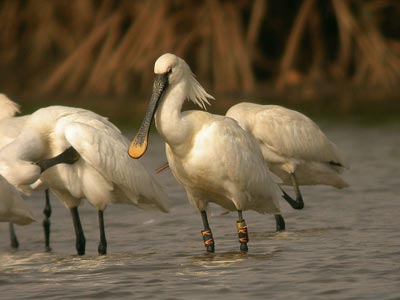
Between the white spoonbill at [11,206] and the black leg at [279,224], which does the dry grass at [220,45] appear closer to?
the black leg at [279,224]

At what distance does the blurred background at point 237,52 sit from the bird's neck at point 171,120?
12.7 metres

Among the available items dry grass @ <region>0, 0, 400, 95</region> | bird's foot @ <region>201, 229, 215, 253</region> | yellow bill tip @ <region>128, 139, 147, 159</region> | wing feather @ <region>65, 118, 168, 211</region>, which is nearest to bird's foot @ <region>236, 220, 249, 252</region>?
bird's foot @ <region>201, 229, 215, 253</region>

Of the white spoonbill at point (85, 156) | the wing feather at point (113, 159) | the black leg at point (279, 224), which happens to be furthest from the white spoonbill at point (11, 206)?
the black leg at point (279, 224)

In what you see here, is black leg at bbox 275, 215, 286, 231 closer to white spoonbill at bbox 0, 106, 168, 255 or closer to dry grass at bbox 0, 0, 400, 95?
white spoonbill at bbox 0, 106, 168, 255

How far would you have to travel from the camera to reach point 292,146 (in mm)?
10445

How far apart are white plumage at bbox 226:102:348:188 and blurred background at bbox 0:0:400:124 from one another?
1005cm

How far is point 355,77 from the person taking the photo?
22.7 meters

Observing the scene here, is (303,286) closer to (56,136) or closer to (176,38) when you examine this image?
(56,136)

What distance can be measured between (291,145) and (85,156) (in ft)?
7.51

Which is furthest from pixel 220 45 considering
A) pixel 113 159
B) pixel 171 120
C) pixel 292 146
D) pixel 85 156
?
pixel 171 120

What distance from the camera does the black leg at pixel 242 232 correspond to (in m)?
8.66

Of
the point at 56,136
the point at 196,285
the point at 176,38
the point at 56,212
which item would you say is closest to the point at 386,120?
the point at 176,38

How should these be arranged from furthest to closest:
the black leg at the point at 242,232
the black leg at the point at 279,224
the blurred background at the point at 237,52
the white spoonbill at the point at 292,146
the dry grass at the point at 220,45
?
the dry grass at the point at 220,45 < the blurred background at the point at 237,52 < the white spoonbill at the point at 292,146 < the black leg at the point at 279,224 < the black leg at the point at 242,232

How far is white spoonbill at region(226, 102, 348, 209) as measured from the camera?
1020 cm
